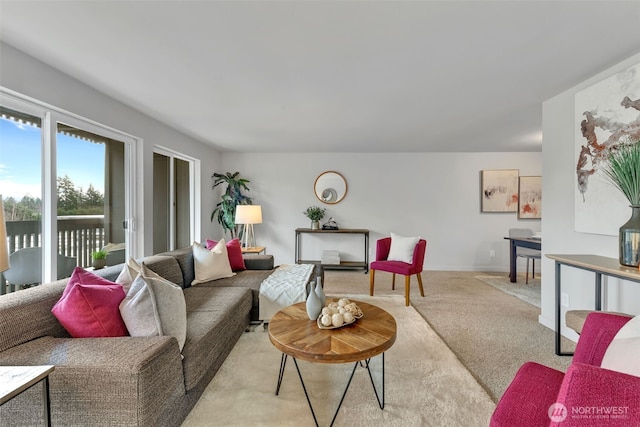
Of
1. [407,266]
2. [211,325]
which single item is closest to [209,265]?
[211,325]

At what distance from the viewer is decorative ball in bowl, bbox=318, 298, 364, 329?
60.3 inches

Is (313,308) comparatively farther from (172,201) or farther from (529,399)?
(172,201)

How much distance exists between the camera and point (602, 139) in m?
2.09

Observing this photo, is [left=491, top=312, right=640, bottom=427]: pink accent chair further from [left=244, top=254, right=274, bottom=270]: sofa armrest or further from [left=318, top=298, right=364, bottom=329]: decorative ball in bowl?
[left=244, top=254, right=274, bottom=270]: sofa armrest

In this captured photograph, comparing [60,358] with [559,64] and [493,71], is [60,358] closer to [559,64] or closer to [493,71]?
[493,71]

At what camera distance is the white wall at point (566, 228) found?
2076mm

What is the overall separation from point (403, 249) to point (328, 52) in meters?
2.62

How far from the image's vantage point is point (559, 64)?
1938 millimetres

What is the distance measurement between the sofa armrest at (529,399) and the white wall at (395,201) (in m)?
3.96

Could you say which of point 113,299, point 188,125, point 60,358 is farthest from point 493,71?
point 188,125

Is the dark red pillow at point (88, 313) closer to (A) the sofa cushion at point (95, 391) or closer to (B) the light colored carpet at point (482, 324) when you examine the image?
(A) the sofa cushion at point (95, 391)

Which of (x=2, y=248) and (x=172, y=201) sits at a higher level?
(x=172, y=201)

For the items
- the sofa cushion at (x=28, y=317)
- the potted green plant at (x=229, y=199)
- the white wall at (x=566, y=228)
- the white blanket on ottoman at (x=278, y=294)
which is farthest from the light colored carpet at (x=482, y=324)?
the sofa cushion at (x=28, y=317)

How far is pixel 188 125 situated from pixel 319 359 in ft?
10.7
